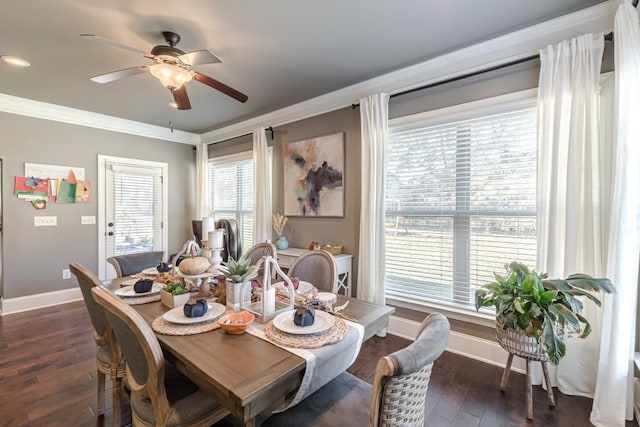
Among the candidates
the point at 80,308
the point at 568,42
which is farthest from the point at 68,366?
the point at 568,42

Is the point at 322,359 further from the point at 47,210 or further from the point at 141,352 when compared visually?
the point at 47,210

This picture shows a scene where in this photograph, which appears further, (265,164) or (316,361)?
(265,164)

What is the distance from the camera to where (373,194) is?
3082 millimetres

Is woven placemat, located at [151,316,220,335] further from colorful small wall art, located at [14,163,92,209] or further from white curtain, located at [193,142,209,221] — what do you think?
white curtain, located at [193,142,209,221]

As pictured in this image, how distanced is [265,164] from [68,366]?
2947 millimetres

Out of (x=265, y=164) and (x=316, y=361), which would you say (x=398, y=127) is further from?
(x=316, y=361)

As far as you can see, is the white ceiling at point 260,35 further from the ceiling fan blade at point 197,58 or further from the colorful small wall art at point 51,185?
the colorful small wall art at point 51,185

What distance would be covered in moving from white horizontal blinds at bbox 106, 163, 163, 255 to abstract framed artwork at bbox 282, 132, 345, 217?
99.6 inches

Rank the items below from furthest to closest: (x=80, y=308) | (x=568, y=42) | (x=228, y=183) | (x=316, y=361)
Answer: (x=228, y=183), (x=80, y=308), (x=568, y=42), (x=316, y=361)

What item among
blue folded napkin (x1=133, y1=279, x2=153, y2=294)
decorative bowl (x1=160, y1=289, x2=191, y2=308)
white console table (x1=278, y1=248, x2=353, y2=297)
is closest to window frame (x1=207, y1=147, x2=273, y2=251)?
white console table (x1=278, y1=248, x2=353, y2=297)

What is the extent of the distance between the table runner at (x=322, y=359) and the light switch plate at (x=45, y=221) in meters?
4.28

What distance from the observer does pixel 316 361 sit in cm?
115

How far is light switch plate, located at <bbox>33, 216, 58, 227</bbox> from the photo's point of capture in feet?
13.0

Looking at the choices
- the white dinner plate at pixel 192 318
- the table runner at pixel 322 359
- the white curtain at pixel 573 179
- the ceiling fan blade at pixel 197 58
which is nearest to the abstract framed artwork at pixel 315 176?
the ceiling fan blade at pixel 197 58
